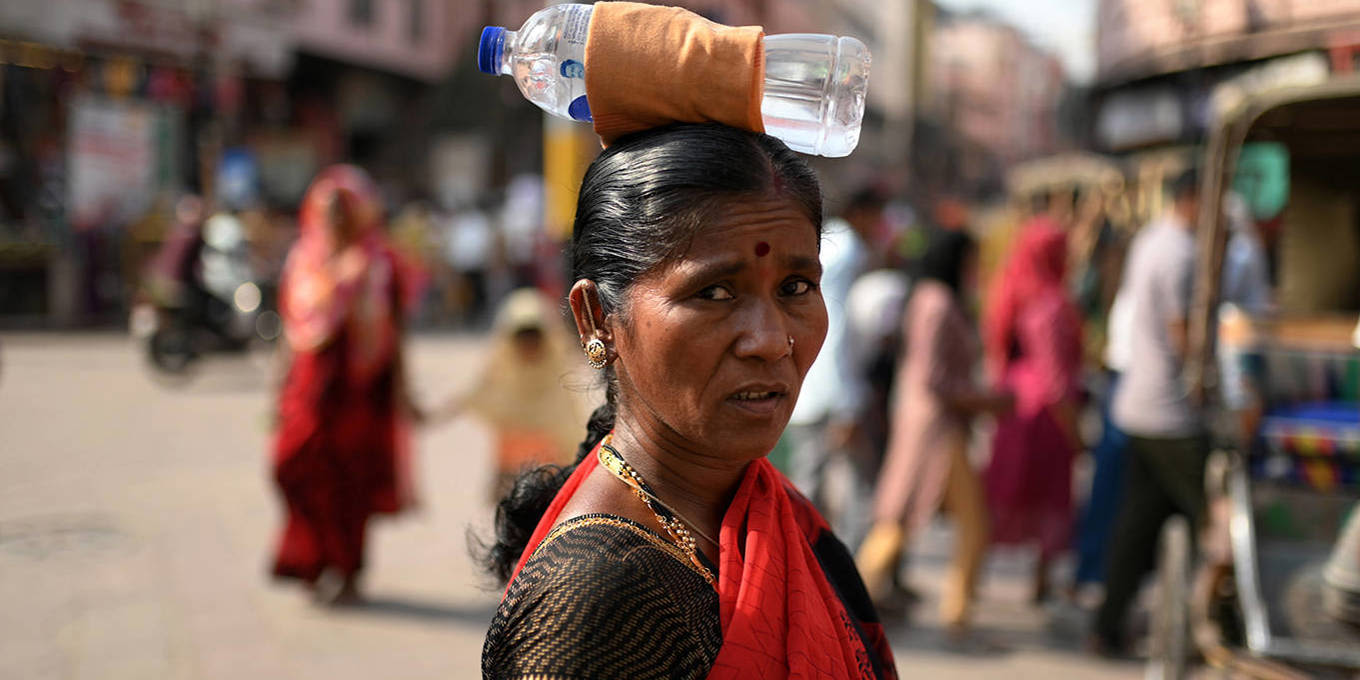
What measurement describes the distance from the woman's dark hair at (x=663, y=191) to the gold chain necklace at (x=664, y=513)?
0.18m

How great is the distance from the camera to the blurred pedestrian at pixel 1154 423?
469cm

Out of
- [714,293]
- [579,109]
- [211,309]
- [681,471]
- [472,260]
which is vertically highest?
[579,109]

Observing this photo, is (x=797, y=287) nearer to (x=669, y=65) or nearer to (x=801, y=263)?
(x=801, y=263)

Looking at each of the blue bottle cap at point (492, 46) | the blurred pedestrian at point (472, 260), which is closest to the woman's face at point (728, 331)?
the blue bottle cap at point (492, 46)

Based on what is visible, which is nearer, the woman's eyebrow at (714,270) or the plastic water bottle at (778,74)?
the woman's eyebrow at (714,270)

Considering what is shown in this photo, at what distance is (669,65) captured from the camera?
1.40 m

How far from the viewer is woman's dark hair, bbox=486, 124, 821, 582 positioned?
138 cm

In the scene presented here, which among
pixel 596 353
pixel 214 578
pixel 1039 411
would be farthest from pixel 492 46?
pixel 214 578

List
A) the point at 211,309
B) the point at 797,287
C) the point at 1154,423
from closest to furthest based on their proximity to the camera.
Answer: the point at 797,287, the point at 1154,423, the point at 211,309

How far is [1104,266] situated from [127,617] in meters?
6.10

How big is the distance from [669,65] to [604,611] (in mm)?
618

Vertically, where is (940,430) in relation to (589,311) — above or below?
below

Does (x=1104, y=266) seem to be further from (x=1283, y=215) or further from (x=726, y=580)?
(x=726, y=580)

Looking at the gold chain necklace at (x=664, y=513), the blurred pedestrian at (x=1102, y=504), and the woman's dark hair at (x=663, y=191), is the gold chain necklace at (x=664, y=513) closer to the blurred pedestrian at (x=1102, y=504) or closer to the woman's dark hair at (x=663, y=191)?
the woman's dark hair at (x=663, y=191)
